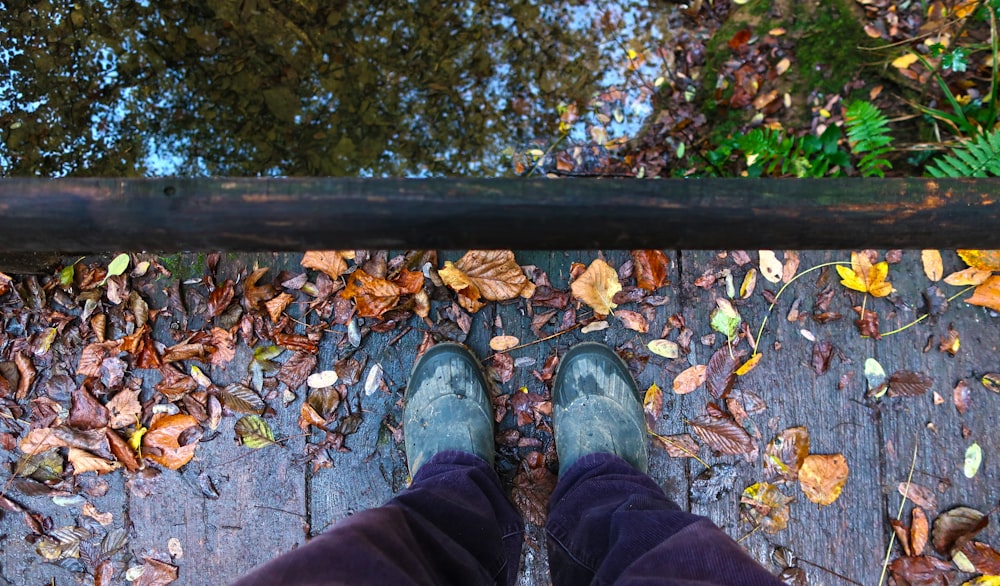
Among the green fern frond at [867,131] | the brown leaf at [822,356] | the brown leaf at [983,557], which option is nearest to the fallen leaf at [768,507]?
the brown leaf at [822,356]

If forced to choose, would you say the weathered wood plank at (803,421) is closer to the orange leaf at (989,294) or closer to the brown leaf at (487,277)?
the orange leaf at (989,294)

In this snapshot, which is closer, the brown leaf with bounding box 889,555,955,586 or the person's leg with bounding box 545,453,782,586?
the person's leg with bounding box 545,453,782,586

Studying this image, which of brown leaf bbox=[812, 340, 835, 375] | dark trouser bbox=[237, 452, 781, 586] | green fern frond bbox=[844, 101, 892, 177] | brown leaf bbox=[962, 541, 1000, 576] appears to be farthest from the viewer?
green fern frond bbox=[844, 101, 892, 177]

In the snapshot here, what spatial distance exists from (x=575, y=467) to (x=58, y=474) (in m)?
1.86

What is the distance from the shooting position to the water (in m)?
2.34

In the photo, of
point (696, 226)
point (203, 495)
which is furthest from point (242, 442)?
point (696, 226)

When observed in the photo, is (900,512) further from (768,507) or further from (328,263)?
(328,263)

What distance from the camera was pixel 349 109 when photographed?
2.38 meters

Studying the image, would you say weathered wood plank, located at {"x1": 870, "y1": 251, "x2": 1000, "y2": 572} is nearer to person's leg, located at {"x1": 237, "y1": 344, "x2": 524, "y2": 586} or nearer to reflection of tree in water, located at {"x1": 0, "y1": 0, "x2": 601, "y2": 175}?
person's leg, located at {"x1": 237, "y1": 344, "x2": 524, "y2": 586}

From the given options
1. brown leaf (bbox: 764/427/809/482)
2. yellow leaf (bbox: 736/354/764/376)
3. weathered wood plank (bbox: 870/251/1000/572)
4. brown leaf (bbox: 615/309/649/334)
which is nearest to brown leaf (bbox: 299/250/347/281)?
brown leaf (bbox: 615/309/649/334)

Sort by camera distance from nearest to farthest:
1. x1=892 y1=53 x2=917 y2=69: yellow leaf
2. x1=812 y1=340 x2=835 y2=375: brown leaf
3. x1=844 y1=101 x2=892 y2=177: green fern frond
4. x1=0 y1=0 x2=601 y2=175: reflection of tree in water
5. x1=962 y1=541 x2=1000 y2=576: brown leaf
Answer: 1. x1=962 y1=541 x2=1000 y2=576: brown leaf
2. x1=812 y1=340 x2=835 y2=375: brown leaf
3. x1=844 y1=101 x2=892 y2=177: green fern frond
4. x1=892 y1=53 x2=917 y2=69: yellow leaf
5. x1=0 y1=0 x2=601 y2=175: reflection of tree in water

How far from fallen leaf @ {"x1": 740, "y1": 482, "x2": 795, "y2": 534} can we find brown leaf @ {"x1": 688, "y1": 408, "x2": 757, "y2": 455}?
14 cm

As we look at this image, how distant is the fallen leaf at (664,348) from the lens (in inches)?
74.0

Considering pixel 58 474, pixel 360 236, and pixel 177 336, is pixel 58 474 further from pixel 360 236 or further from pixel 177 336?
pixel 360 236
